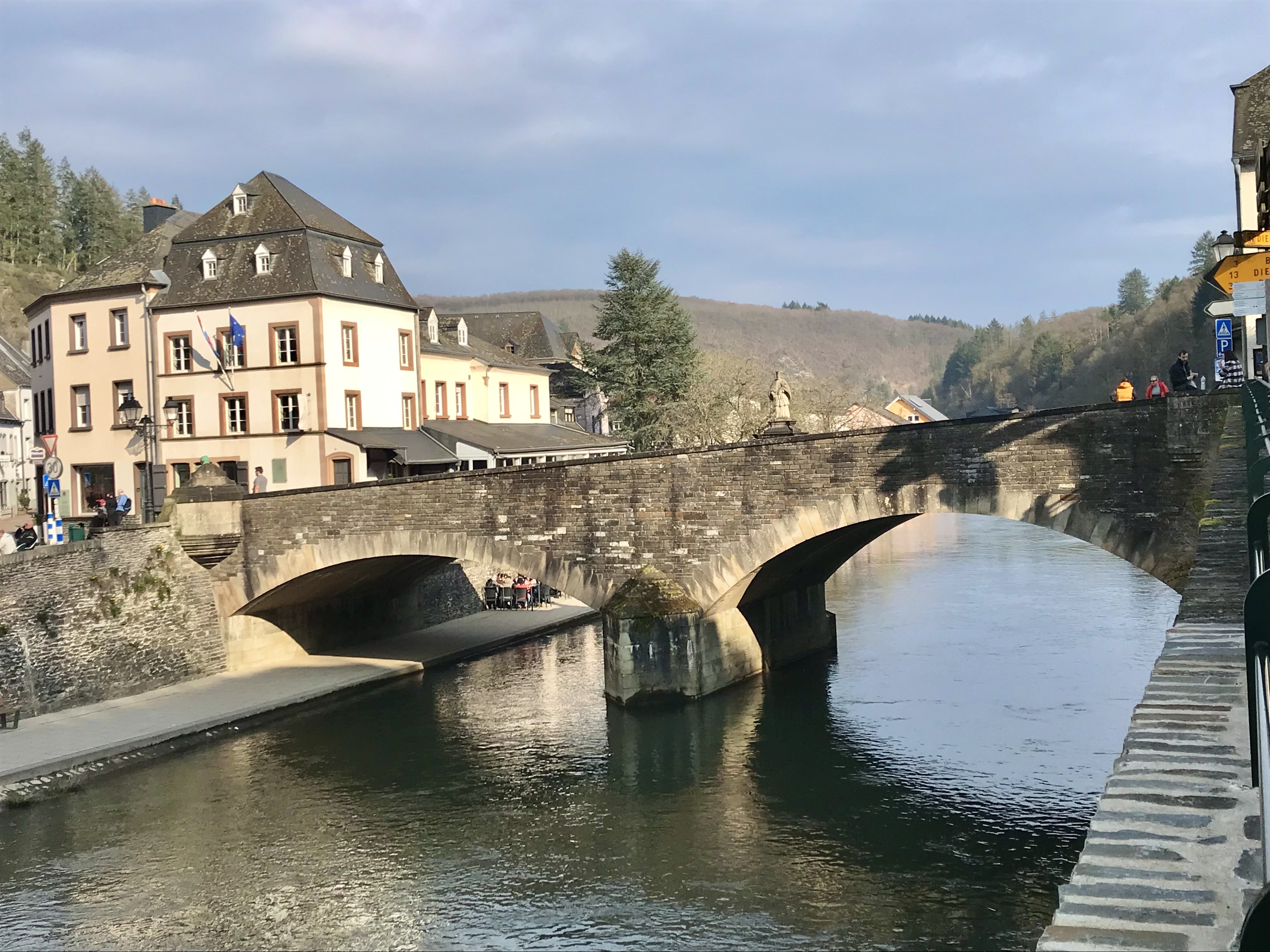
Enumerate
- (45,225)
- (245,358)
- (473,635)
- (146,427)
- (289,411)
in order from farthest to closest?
1. (45,225)
2. (245,358)
3. (289,411)
4. (473,635)
5. (146,427)

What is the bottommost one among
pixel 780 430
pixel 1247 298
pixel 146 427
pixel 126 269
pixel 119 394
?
pixel 780 430

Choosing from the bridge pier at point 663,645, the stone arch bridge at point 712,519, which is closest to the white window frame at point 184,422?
the stone arch bridge at point 712,519

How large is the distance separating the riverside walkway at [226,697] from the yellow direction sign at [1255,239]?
16.9 metres

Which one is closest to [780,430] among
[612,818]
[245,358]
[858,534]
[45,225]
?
[858,534]

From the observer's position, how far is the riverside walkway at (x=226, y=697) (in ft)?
61.5

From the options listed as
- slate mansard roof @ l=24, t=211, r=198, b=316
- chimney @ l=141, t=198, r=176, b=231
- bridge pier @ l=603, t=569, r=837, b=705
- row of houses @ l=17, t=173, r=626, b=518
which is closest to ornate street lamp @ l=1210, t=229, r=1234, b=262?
bridge pier @ l=603, t=569, r=837, b=705

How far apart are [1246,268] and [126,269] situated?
32199 mm

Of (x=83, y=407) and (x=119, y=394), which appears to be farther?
(x=83, y=407)

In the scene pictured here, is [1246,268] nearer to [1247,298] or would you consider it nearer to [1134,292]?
[1247,298]

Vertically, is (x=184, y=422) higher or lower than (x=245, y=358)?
lower

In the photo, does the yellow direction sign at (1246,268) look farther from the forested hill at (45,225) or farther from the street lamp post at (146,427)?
the forested hill at (45,225)

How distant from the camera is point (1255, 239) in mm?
10406

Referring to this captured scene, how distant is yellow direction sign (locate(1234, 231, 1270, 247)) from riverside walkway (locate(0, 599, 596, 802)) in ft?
55.6

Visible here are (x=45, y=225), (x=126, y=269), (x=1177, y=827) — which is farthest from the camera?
(x=45, y=225)
